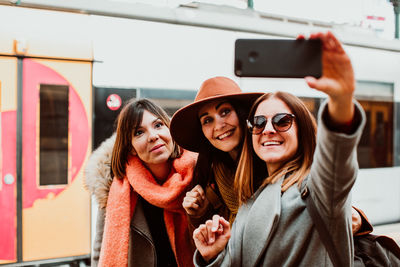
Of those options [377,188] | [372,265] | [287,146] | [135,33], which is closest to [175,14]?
[135,33]

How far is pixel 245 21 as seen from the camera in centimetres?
371

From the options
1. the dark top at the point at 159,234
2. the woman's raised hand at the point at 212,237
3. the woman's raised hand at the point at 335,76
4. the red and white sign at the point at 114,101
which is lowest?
the dark top at the point at 159,234

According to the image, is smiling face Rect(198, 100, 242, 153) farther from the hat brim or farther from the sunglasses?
the sunglasses

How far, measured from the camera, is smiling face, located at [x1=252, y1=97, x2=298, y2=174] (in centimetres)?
116

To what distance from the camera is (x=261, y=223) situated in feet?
3.42

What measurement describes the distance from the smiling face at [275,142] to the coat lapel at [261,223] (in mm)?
87

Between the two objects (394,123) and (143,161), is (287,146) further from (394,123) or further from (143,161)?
(394,123)

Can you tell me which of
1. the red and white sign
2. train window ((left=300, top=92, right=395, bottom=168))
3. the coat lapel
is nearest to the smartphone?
the coat lapel

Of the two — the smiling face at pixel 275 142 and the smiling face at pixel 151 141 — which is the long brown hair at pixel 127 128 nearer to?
the smiling face at pixel 151 141

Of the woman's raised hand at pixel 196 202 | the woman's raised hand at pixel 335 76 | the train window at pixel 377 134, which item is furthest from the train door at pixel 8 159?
the train window at pixel 377 134

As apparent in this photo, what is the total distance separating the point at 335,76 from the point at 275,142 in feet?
1.45

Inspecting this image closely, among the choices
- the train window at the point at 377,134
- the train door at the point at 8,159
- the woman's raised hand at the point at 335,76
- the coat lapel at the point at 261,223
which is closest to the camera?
the woman's raised hand at the point at 335,76

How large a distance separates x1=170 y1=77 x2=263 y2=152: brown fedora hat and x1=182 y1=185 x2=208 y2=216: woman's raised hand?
0.85ft

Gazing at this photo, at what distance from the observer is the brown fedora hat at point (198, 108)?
5.02 ft
